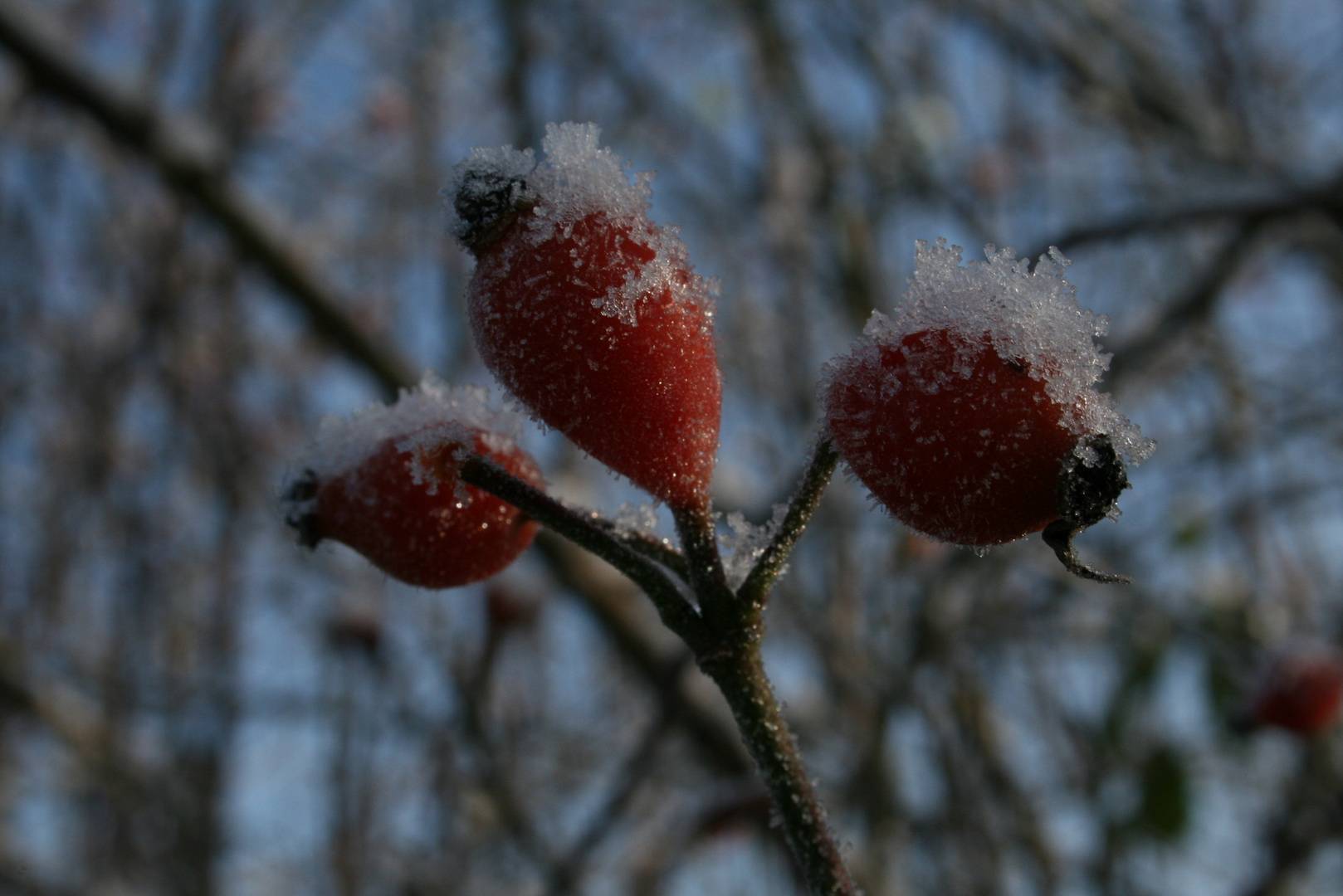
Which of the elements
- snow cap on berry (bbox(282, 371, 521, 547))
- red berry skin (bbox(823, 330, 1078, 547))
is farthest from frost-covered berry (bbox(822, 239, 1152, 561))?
snow cap on berry (bbox(282, 371, 521, 547))

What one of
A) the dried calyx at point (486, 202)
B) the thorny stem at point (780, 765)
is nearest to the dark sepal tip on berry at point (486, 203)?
the dried calyx at point (486, 202)

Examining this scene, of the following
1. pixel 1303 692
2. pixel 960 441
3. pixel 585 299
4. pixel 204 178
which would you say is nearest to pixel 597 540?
pixel 585 299

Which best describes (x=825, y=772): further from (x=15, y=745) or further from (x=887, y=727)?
(x=15, y=745)

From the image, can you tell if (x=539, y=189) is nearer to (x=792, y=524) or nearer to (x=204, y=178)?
(x=792, y=524)

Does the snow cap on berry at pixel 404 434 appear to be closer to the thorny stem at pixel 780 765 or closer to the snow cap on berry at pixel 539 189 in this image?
the snow cap on berry at pixel 539 189

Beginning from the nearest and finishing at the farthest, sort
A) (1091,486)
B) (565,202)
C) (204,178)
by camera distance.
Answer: (1091,486), (565,202), (204,178)

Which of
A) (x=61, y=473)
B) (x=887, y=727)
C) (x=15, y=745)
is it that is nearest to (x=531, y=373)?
(x=887, y=727)
